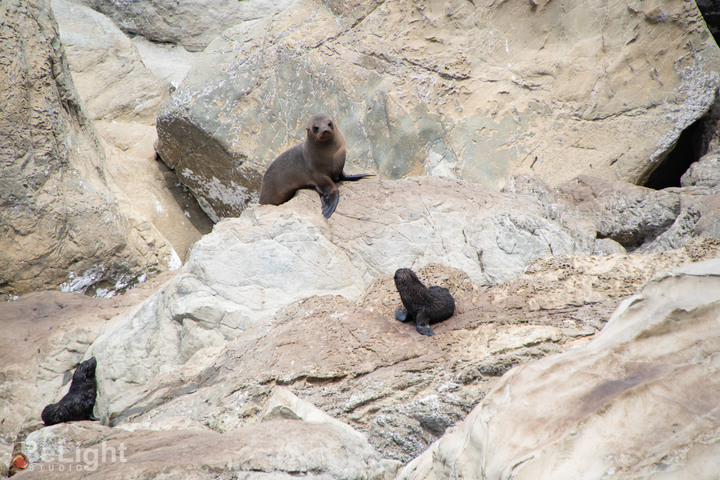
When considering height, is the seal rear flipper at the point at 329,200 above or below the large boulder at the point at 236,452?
above

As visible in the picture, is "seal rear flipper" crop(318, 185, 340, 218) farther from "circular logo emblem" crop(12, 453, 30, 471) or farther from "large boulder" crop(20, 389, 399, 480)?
"circular logo emblem" crop(12, 453, 30, 471)

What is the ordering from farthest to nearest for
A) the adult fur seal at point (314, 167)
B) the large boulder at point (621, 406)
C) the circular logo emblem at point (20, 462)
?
the adult fur seal at point (314, 167), the circular logo emblem at point (20, 462), the large boulder at point (621, 406)

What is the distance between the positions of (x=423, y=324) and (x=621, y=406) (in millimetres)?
1987

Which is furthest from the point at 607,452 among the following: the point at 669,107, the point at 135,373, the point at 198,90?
the point at 198,90

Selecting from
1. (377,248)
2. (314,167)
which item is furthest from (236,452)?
(314,167)

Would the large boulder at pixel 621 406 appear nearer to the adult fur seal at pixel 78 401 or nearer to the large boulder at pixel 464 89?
the adult fur seal at pixel 78 401

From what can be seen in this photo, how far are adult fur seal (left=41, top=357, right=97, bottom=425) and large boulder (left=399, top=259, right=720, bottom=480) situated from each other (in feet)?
10.6

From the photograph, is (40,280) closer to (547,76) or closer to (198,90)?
(198,90)

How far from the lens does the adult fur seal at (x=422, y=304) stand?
372cm

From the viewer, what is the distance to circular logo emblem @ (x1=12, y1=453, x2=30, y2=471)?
301 cm

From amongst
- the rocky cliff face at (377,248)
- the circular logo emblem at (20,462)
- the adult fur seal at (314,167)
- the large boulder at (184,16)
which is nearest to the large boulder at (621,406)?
the rocky cliff face at (377,248)

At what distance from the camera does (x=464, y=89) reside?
8.12 metres

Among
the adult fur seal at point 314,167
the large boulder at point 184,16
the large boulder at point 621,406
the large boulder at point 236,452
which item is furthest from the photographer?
the large boulder at point 184,16

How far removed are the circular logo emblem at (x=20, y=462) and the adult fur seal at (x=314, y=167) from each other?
3327 mm
